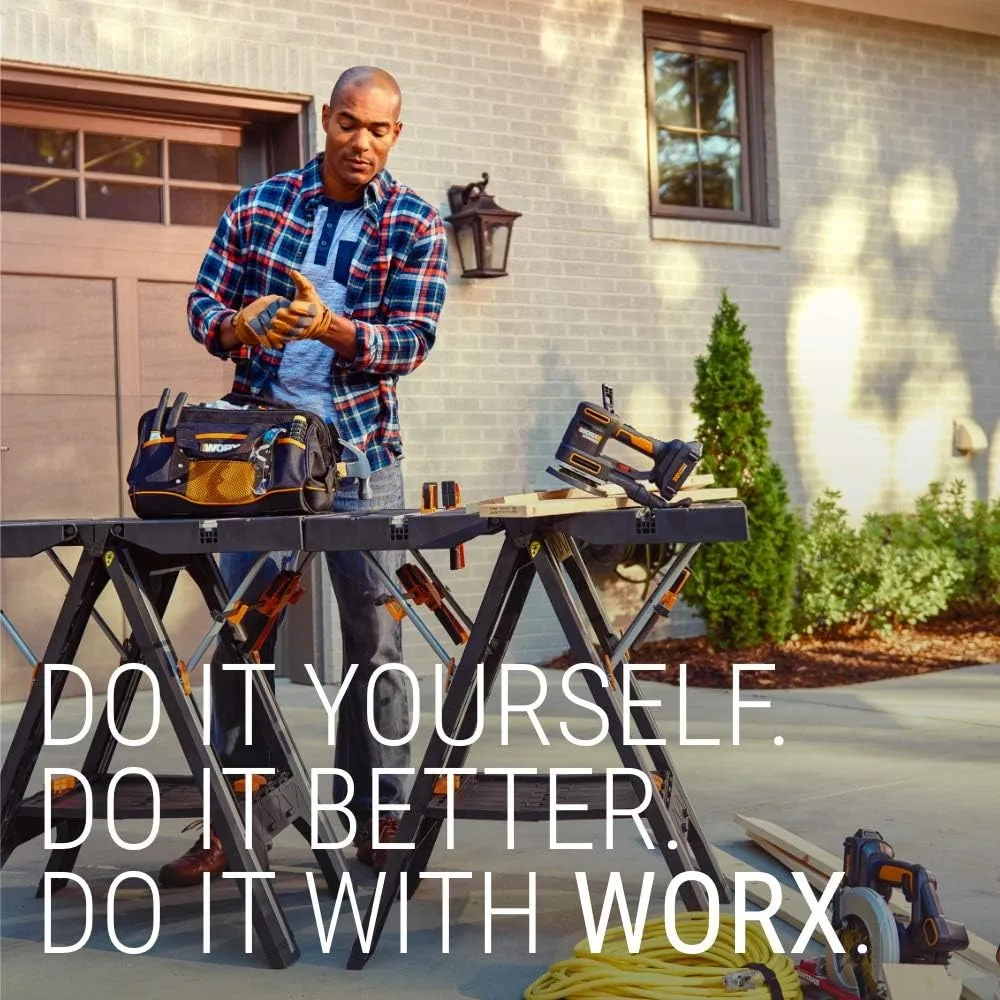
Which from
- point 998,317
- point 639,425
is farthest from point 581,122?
point 998,317

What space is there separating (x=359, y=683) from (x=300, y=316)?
1.03 meters

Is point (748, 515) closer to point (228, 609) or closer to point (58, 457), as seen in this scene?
point (58, 457)

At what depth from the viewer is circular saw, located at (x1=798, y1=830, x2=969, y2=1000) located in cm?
272

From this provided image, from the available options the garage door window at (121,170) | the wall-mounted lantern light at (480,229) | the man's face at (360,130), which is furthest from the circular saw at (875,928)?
the garage door window at (121,170)

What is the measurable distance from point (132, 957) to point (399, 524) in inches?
44.7

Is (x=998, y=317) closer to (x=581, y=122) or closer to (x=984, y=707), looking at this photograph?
(x=581, y=122)

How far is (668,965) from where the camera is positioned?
2938mm

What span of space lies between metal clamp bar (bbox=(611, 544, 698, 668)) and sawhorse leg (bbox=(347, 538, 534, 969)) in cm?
23

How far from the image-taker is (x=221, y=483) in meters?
3.38

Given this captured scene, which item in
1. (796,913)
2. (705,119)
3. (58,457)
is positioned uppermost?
(705,119)

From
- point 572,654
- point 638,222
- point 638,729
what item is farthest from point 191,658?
point 638,222

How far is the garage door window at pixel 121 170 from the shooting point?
7.21 m

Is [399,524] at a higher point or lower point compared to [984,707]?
higher

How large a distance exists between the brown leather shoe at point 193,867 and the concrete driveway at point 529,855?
0.05 metres
